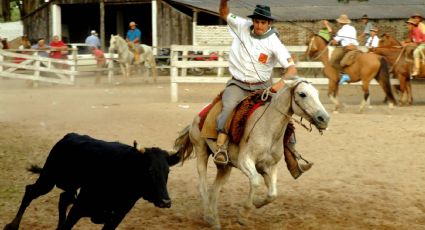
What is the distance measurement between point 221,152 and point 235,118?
373mm

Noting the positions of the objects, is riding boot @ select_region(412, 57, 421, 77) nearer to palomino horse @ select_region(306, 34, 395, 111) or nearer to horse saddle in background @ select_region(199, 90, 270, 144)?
palomino horse @ select_region(306, 34, 395, 111)

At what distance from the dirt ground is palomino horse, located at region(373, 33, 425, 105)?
537mm

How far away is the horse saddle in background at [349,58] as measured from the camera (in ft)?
57.5

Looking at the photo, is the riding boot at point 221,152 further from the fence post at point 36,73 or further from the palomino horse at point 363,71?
the fence post at point 36,73

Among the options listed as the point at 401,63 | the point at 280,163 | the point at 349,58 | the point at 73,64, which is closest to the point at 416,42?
the point at 401,63

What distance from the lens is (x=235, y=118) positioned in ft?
24.1

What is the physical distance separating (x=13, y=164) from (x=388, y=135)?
654cm

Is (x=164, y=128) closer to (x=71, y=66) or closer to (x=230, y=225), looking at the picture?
(x=230, y=225)

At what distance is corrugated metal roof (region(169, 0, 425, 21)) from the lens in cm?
3045

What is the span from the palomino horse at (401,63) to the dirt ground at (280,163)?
537 mm

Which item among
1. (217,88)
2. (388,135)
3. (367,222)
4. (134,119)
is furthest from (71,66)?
(367,222)

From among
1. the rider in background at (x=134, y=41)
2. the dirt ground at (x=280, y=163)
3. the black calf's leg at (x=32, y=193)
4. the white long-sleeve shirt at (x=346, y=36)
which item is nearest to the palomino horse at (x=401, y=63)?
the dirt ground at (x=280, y=163)

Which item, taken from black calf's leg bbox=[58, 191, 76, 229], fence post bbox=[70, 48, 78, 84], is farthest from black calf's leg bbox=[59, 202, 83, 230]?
fence post bbox=[70, 48, 78, 84]

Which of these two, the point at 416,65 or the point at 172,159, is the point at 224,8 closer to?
the point at 172,159
